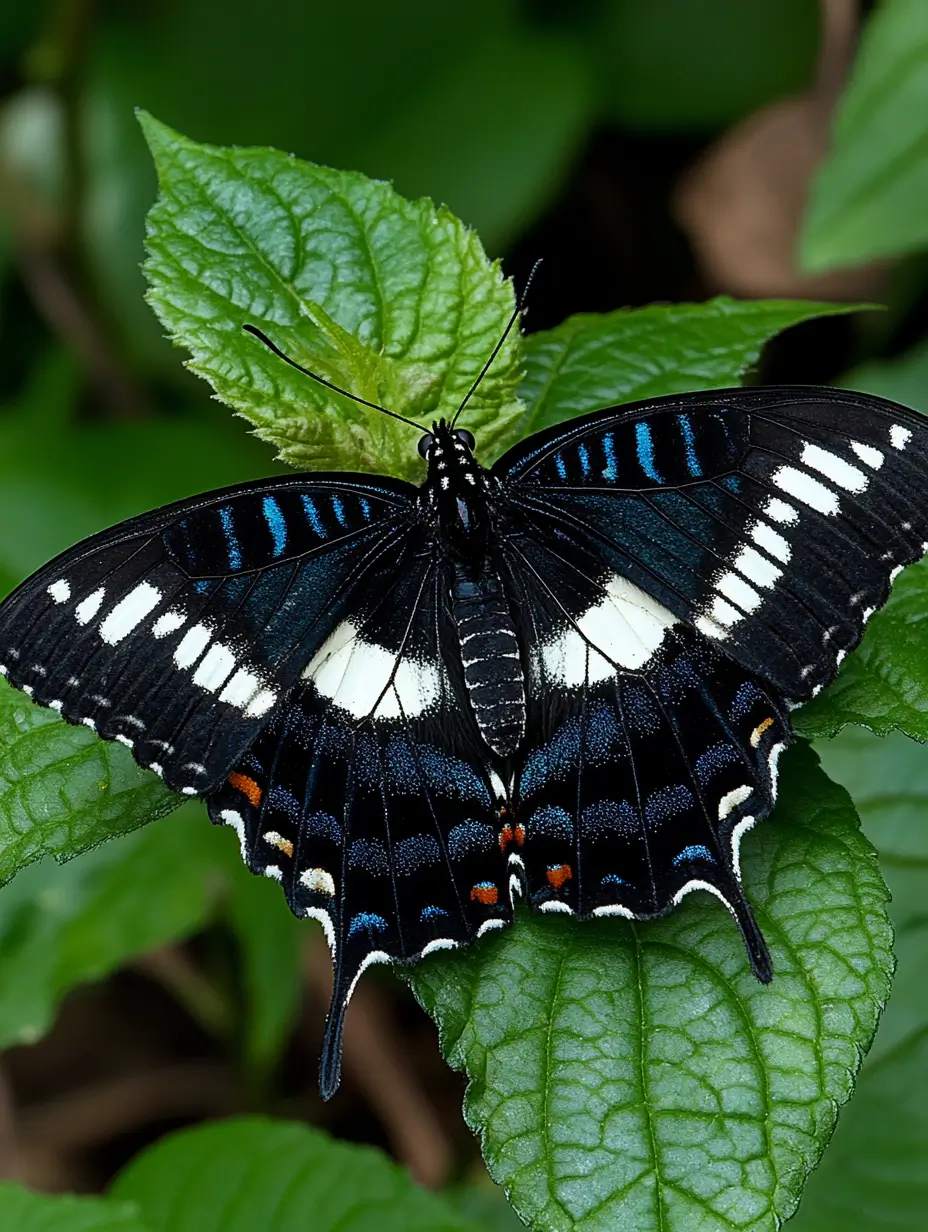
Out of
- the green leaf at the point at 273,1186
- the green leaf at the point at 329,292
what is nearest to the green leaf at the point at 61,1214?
the green leaf at the point at 273,1186

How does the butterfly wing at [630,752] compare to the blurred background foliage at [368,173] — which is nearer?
the butterfly wing at [630,752]

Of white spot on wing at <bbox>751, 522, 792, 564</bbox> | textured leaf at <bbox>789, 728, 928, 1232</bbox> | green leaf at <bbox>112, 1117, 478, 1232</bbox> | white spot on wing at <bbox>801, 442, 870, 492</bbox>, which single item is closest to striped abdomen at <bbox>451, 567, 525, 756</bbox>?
white spot on wing at <bbox>751, 522, 792, 564</bbox>

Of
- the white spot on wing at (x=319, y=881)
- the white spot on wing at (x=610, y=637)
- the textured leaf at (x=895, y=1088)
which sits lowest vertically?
the textured leaf at (x=895, y=1088)

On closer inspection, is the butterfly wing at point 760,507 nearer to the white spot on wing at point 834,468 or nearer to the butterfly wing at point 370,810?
the white spot on wing at point 834,468

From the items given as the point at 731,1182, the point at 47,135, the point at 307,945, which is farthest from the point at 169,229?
the point at 47,135

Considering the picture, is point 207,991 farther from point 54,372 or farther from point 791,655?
point 791,655

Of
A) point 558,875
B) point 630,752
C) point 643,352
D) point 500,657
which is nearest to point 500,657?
point 500,657

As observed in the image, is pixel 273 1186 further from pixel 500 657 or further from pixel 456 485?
pixel 456 485
